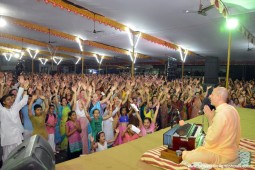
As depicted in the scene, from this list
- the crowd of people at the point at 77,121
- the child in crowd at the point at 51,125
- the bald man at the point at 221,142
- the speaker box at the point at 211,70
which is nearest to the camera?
the bald man at the point at 221,142

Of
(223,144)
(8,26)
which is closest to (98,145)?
(223,144)

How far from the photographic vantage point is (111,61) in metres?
28.4

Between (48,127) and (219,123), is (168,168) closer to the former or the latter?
(219,123)

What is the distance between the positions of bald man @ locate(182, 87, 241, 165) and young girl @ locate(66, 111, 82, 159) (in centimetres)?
311

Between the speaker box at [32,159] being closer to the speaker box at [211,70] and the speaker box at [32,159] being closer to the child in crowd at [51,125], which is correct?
the child in crowd at [51,125]

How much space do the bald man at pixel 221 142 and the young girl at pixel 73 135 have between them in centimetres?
311

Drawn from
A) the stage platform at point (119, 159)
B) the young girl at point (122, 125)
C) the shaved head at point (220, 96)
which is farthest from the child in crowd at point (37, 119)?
the shaved head at point (220, 96)

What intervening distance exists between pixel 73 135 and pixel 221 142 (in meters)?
3.48

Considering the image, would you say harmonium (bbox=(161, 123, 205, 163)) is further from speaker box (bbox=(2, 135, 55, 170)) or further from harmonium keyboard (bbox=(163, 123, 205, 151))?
speaker box (bbox=(2, 135, 55, 170))

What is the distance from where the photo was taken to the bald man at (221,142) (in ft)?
8.28

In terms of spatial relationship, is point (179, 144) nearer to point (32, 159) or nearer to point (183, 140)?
point (183, 140)

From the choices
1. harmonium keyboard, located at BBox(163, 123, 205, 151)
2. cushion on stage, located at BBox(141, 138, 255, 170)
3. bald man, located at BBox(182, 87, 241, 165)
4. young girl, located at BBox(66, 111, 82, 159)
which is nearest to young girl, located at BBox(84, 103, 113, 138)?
young girl, located at BBox(66, 111, 82, 159)

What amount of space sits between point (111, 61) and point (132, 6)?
21.4 meters

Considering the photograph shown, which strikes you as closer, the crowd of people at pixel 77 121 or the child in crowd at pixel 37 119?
the crowd of people at pixel 77 121
